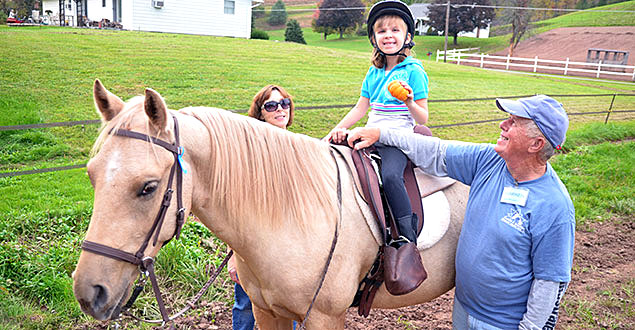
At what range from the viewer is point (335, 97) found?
12055 millimetres

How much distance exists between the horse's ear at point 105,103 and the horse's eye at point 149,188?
394 mm

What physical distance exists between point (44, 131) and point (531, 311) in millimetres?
7577

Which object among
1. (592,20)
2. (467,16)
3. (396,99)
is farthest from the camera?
(592,20)

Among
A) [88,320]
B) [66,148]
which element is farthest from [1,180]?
[88,320]

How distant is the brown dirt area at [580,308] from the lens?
380 cm

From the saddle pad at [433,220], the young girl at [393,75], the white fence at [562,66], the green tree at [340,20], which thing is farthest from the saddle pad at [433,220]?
the green tree at [340,20]

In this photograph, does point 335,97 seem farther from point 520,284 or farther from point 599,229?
point 520,284

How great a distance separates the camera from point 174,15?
23062 mm

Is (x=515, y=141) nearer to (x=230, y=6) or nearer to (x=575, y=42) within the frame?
(x=230, y=6)

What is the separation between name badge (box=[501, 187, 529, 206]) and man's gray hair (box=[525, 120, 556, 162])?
7.7 inches

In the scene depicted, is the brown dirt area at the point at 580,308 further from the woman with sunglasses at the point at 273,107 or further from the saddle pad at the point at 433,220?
the woman with sunglasses at the point at 273,107

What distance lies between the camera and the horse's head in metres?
1.57

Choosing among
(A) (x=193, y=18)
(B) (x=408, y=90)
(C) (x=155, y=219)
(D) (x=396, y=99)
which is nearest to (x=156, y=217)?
(C) (x=155, y=219)

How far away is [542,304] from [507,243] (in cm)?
32
